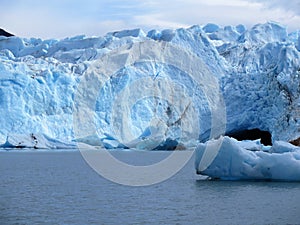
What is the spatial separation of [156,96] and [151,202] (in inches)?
1165

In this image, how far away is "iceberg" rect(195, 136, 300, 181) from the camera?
582 inches

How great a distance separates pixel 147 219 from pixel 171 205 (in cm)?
181

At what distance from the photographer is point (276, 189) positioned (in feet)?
46.1

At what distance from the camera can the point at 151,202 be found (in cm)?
1228

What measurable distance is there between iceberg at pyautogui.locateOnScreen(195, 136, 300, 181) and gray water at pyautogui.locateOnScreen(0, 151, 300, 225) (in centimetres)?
29

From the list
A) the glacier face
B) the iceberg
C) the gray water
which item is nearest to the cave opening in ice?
the glacier face

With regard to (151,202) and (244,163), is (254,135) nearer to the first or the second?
(244,163)

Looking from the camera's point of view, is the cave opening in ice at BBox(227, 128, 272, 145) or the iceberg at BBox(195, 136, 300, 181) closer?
the iceberg at BBox(195, 136, 300, 181)

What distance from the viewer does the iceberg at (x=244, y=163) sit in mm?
14781

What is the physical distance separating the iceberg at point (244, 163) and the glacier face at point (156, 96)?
14.2 m

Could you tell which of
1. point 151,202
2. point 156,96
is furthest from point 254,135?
point 151,202

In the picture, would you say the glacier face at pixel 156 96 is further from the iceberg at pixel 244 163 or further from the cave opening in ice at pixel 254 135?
the iceberg at pixel 244 163

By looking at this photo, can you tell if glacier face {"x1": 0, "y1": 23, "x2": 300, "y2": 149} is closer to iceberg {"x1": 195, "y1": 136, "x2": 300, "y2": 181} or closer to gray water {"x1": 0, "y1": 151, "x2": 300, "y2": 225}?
iceberg {"x1": 195, "y1": 136, "x2": 300, "y2": 181}

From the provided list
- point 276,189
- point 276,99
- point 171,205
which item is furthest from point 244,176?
point 276,99
